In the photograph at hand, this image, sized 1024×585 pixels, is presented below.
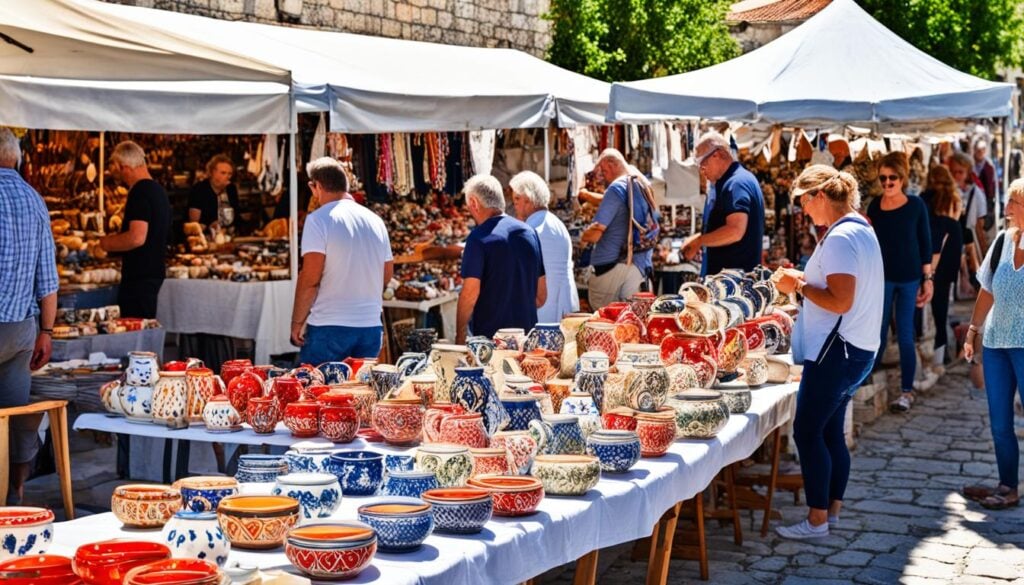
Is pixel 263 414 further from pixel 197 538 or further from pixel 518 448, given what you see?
pixel 197 538

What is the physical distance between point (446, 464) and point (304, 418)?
3.32ft

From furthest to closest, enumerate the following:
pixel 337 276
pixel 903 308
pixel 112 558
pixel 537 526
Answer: pixel 903 308 → pixel 337 276 → pixel 537 526 → pixel 112 558

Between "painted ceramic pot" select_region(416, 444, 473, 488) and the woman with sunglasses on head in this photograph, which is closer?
"painted ceramic pot" select_region(416, 444, 473, 488)

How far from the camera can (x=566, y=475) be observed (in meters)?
3.92

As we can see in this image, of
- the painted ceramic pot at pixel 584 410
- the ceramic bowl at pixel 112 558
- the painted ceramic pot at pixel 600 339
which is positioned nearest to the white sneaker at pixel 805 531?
the painted ceramic pot at pixel 600 339

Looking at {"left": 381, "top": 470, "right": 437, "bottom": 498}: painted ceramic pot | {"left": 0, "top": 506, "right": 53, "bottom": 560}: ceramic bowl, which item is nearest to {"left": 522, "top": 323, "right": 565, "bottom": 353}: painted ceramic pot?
{"left": 381, "top": 470, "right": 437, "bottom": 498}: painted ceramic pot

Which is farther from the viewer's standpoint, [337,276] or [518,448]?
[337,276]

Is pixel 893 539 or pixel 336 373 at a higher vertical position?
pixel 336 373

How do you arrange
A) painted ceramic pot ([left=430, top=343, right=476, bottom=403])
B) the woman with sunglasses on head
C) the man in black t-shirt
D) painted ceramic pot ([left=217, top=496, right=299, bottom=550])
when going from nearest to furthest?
painted ceramic pot ([left=217, top=496, right=299, bottom=550]) → painted ceramic pot ([left=430, top=343, right=476, bottom=403]) → the man in black t-shirt → the woman with sunglasses on head

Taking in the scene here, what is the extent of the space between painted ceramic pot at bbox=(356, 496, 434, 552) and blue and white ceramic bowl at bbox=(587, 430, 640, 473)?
0.99 meters

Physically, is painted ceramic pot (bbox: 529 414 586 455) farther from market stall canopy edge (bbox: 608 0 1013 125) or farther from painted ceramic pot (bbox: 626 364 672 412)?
market stall canopy edge (bbox: 608 0 1013 125)

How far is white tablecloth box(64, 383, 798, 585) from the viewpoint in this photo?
3229 mm

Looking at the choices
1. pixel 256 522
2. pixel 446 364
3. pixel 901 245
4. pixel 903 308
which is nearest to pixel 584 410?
pixel 446 364

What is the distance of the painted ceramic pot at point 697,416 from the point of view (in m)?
4.88
